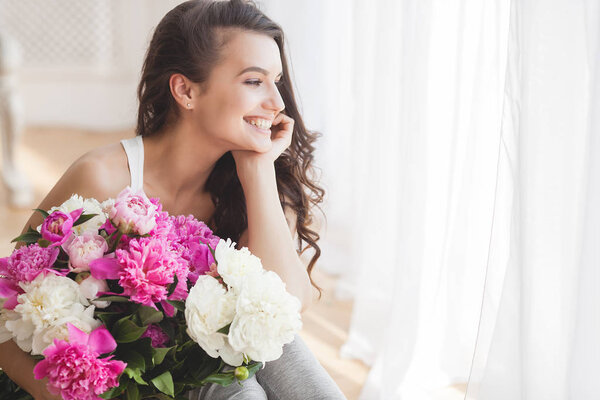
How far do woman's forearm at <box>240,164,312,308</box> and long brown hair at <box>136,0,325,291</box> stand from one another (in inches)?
7.8

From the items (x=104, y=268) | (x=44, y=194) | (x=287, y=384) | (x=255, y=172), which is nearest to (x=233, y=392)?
(x=287, y=384)

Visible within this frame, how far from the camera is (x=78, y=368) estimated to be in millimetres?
957

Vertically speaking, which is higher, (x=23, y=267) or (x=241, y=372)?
(x=23, y=267)

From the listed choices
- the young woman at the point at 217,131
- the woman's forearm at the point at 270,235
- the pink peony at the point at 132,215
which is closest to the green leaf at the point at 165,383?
the pink peony at the point at 132,215

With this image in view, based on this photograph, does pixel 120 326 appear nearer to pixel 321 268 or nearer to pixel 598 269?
pixel 598 269

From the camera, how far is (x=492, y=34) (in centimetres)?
181

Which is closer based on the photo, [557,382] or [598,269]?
[598,269]

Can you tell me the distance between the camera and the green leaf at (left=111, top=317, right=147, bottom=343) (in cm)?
102

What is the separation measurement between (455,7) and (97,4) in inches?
198

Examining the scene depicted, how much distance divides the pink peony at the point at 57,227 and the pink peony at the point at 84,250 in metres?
0.01

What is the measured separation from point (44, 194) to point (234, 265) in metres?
3.27

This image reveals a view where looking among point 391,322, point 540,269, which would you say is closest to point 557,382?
point 540,269

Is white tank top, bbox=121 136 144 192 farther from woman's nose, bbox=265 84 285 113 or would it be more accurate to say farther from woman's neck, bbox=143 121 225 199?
woman's nose, bbox=265 84 285 113

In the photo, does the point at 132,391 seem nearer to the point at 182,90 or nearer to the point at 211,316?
the point at 211,316
